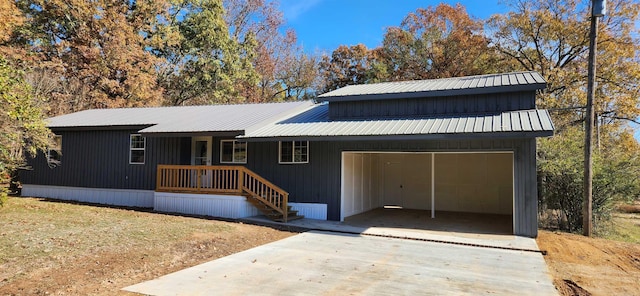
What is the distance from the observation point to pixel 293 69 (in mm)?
31859

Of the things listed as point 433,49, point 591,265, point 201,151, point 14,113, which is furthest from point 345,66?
point 591,265

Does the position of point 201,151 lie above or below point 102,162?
above

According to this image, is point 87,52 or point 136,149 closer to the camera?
point 136,149

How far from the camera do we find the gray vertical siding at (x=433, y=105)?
10641mm

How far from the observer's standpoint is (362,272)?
6.21 meters

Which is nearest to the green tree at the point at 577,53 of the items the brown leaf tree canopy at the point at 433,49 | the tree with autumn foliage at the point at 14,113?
the brown leaf tree canopy at the point at 433,49

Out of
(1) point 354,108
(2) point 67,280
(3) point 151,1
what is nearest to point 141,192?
(1) point 354,108

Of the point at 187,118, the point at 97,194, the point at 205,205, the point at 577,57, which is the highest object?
the point at 577,57

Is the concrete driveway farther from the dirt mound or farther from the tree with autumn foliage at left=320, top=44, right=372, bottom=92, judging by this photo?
the tree with autumn foliage at left=320, top=44, right=372, bottom=92

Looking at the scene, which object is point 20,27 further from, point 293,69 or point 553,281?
point 553,281

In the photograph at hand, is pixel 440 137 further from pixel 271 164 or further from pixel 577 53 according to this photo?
pixel 577 53

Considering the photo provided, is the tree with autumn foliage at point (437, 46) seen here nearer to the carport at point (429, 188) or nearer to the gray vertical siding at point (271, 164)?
the carport at point (429, 188)

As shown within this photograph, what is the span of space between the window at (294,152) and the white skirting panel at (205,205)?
1818mm

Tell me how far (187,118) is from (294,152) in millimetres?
4801
